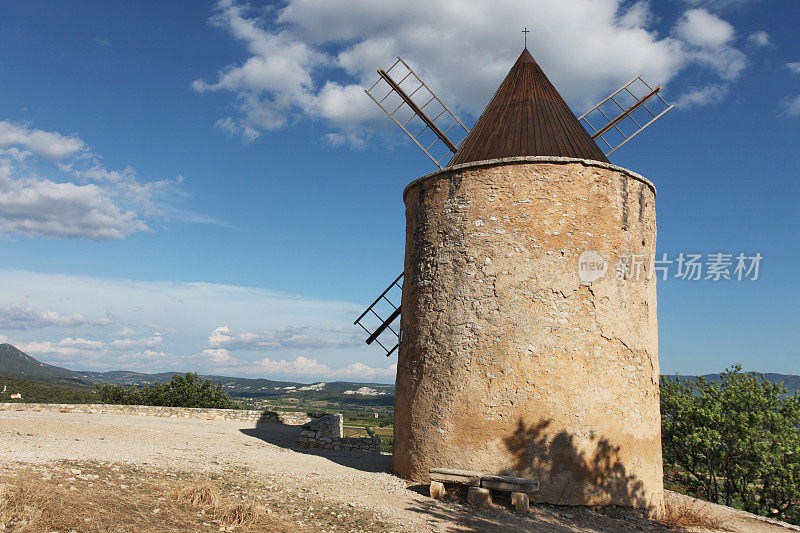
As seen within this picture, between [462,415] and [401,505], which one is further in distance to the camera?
[462,415]

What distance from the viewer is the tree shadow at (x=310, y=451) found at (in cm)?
989

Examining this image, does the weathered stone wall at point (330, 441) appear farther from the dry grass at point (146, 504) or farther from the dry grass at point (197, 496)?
the dry grass at point (197, 496)

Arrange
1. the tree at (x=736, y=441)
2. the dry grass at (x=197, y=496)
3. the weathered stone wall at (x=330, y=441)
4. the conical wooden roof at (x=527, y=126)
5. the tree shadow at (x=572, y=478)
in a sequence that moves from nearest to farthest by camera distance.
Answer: the dry grass at (x=197, y=496) → the tree shadow at (x=572, y=478) → the conical wooden roof at (x=527, y=126) → the tree at (x=736, y=441) → the weathered stone wall at (x=330, y=441)

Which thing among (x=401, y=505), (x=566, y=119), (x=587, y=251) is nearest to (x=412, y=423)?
(x=401, y=505)

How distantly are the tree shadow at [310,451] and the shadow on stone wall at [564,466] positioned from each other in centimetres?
274

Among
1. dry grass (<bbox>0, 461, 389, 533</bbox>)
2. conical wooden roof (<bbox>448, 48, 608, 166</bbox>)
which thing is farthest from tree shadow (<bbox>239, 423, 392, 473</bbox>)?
conical wooden roof (<bbox>448, 48, 608, 166</bbox>)

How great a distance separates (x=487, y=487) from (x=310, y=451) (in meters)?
5.97

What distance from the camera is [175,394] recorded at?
26.0 metres

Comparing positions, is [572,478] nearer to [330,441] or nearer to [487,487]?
[487,487]

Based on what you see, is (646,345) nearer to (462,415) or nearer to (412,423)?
(462,415)

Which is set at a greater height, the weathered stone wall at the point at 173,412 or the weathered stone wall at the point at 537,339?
the weathered stone wall at the point at 537,339

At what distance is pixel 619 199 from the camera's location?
328 inches

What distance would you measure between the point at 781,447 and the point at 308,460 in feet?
32.2

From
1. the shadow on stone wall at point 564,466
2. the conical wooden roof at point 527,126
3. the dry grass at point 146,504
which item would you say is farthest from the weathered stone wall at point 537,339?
the dry grass at point 146,504
